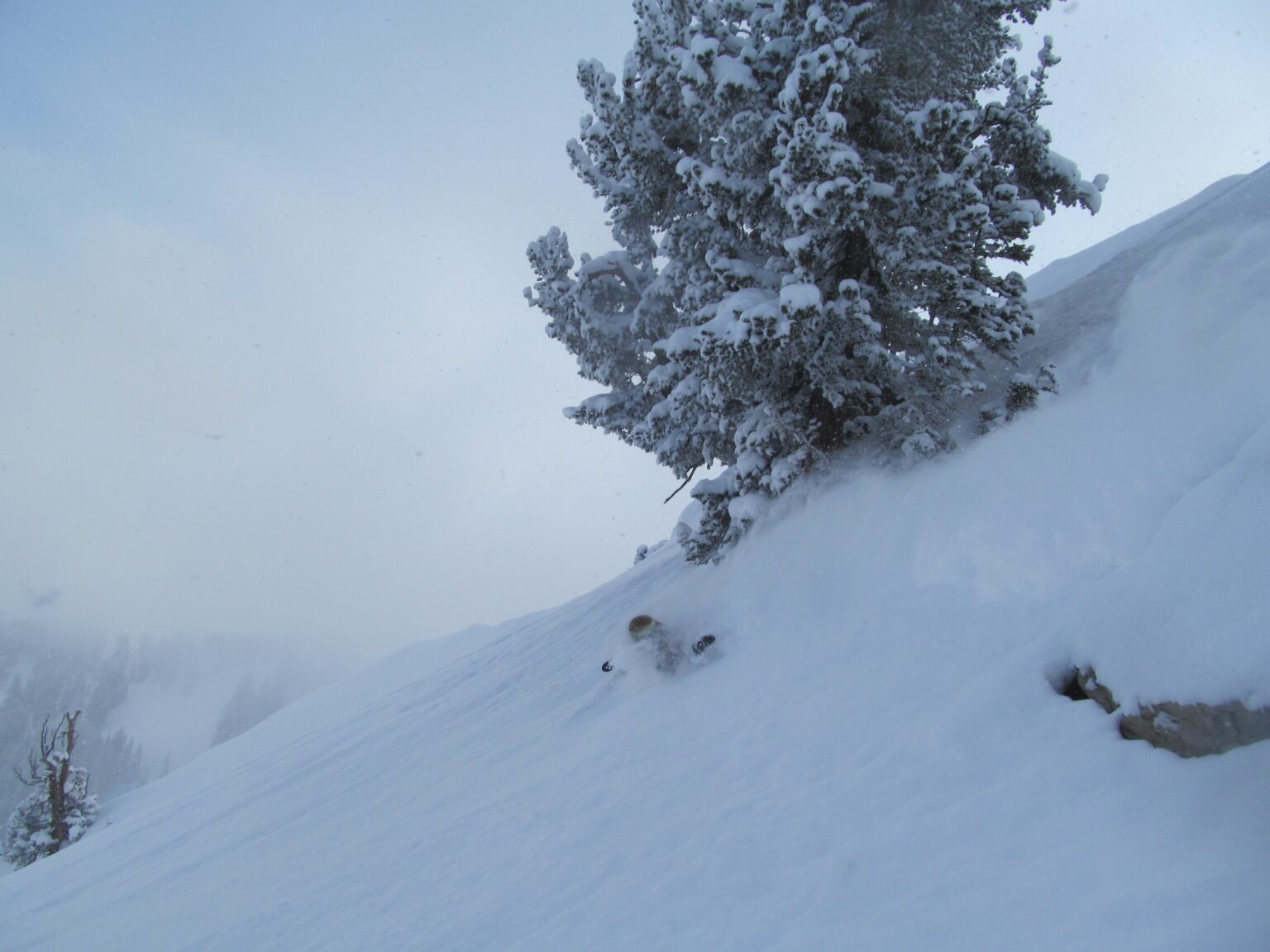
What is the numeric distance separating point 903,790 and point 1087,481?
437 cm

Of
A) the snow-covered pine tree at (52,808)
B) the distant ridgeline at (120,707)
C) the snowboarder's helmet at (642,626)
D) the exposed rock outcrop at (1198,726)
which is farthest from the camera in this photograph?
the distant ridgeline at (120,707)

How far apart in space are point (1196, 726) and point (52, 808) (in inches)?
1352

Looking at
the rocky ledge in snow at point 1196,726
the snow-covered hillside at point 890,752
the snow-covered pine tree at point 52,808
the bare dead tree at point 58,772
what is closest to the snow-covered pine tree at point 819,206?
the snow-covered hillside at point 890,752

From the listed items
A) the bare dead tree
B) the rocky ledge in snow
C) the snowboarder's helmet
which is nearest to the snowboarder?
the snowboarder's helmet

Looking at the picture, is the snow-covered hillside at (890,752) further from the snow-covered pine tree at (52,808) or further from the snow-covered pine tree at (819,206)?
the snow-covered pine tree at (52,808)

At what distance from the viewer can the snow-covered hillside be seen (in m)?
3.48

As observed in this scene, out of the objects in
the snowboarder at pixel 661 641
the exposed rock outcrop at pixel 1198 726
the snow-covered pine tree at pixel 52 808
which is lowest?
the exposed rock outcrop at pixel 1198 726

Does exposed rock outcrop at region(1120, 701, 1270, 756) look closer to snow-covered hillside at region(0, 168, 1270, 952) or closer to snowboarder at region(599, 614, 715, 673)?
snow-covered hillside at region(0, 168, 1270, 952)

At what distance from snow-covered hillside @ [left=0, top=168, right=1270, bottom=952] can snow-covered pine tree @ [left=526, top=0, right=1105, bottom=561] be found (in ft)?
4.07

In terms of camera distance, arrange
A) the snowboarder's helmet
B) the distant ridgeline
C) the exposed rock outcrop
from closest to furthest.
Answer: the exposed rock outcrop, the snowboarder's helmet, the distant ridgeline

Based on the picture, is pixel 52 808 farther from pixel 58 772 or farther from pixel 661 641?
pixel 661 641

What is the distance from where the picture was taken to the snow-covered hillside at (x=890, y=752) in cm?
348

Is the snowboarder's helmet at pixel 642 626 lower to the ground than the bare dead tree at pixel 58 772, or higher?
lower

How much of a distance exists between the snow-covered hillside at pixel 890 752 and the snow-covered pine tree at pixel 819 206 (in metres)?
1.24
